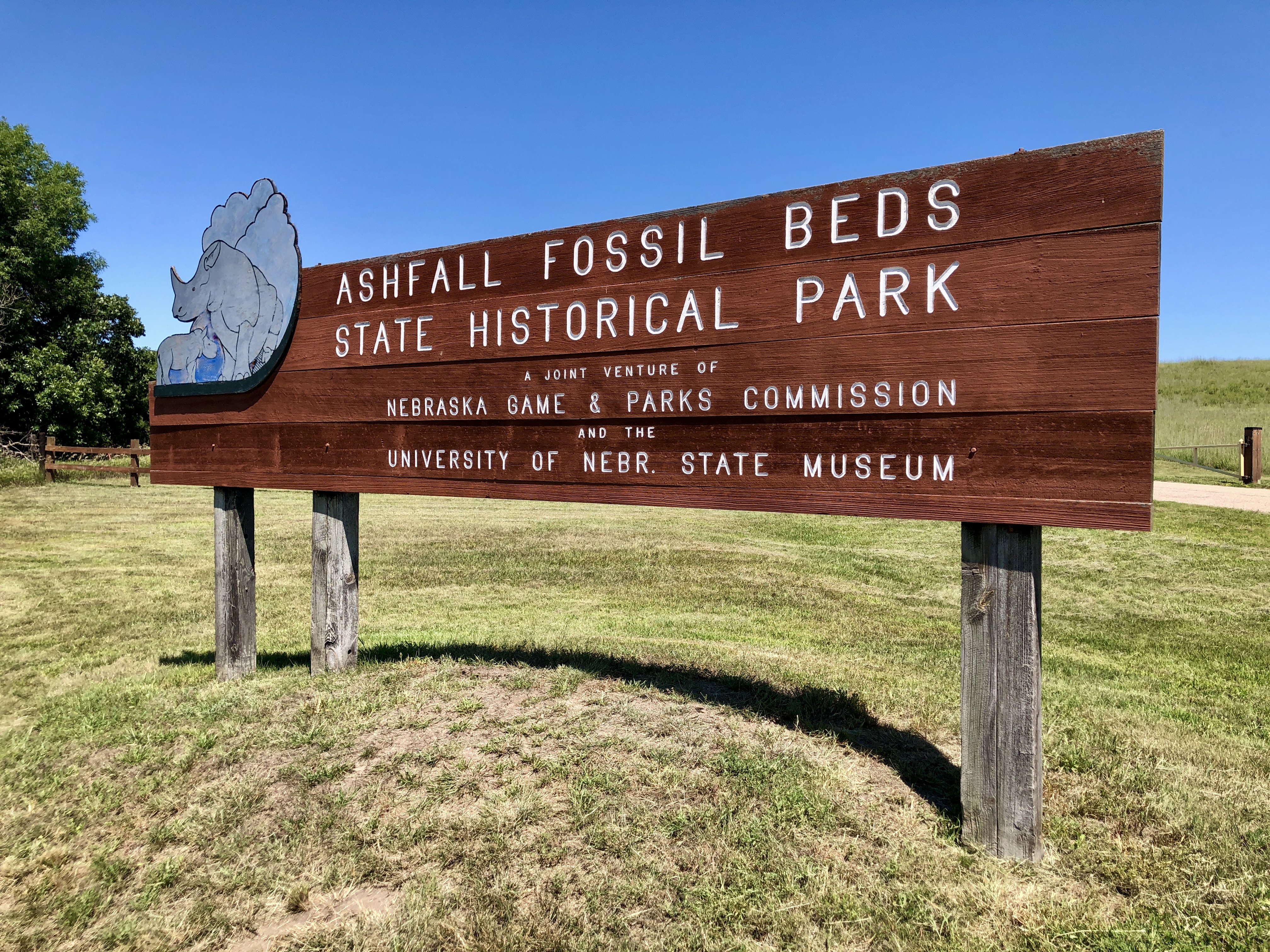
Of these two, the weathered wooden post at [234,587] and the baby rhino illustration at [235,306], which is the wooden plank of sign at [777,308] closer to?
the baby rhino illustration at [235,306]

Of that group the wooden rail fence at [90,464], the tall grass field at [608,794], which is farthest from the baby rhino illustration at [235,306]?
the wooden rail fence at [90,464]

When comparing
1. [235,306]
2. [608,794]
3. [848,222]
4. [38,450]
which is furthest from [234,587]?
[38,450]

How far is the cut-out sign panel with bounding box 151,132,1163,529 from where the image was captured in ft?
9.75

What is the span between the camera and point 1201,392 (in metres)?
46.3

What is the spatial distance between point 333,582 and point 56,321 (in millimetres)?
36003

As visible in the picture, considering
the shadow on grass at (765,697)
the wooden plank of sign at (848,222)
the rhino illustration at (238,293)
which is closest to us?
the wooden plank of sign at (848,222)

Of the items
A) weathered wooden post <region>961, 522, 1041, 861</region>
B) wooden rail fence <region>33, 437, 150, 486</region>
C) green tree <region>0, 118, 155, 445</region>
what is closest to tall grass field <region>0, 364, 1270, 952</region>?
weathered wooden post <region>961, 522, 1041, 861</region>

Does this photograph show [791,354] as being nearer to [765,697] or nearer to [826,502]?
[826,502]

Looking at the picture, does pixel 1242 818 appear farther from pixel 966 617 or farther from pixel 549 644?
pixel 549 644

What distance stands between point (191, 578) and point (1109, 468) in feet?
38.4

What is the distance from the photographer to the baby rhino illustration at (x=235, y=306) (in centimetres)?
552

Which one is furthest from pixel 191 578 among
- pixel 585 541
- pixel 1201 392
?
pixel 1201 392

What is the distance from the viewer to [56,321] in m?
32.6

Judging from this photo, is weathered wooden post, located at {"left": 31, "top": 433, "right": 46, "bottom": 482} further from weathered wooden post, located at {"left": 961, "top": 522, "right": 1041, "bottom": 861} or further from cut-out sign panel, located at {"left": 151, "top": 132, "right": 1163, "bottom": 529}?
weathered wooden post, located at {"left": 961, "top": 522, "right": 1041, "bottom": 861}
